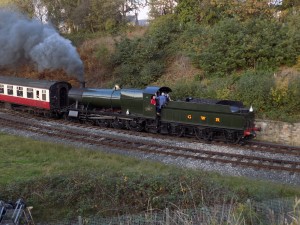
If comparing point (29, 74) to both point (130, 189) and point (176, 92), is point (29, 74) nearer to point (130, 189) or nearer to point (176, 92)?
point (176, 92)

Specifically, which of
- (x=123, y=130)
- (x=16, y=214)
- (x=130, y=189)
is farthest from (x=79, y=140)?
(x=16, y=214)

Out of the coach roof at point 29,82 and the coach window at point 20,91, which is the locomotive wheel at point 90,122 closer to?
the coach roof at point 29,82

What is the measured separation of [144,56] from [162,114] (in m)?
10.2

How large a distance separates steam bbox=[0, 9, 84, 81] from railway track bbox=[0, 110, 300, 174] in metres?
5.70

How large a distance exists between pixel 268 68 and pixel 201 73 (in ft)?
14.4

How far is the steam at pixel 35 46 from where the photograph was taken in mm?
24062

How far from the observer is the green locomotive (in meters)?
16.1

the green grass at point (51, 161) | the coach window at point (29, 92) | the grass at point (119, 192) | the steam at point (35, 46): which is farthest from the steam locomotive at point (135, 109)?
the grass at point (119, 192)

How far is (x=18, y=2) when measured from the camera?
37844mm

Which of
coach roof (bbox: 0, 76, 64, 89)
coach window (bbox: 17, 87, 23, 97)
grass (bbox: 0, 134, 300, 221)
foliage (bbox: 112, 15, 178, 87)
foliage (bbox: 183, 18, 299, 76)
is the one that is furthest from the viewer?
foliage (bbox: 112, 15, 178, 87)

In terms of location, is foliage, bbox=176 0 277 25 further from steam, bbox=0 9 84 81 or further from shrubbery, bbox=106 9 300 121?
steam, bbox=0 9 84 81

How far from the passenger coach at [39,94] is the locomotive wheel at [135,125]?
4.83 metres

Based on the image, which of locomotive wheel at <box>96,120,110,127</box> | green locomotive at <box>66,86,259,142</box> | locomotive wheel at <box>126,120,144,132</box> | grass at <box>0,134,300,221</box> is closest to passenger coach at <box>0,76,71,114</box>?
green locomotive at <box>66,86,259,142</box>

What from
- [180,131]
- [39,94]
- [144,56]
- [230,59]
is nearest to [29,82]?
[39,94]
